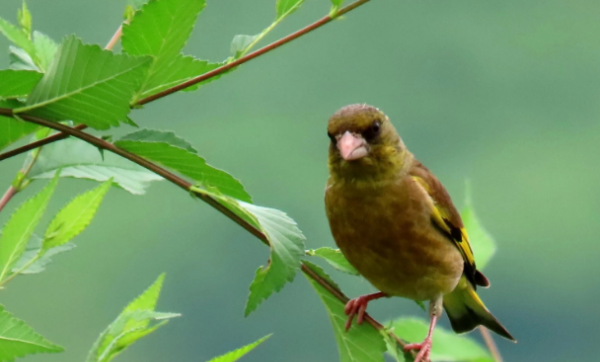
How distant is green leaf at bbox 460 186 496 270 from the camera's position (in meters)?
2.24

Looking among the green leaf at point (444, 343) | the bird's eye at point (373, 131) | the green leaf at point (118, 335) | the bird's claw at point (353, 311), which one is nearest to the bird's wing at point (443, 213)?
the bird's eye at point (373, 131)

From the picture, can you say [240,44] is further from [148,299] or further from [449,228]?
[449,228]

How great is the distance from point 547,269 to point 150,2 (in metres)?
33.9

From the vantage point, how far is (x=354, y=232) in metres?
2.56

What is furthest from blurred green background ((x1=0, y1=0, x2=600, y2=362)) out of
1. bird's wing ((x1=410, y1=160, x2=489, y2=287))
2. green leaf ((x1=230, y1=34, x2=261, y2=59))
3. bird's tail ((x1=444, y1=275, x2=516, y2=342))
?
green leaf ((x1=230, y1=34, x2=261, y2=59))

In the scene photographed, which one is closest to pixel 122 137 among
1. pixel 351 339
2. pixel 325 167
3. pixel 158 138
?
pixel 158 138

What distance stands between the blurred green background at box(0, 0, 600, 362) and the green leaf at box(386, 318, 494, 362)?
20580mm

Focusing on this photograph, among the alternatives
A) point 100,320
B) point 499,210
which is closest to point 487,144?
point 499,210

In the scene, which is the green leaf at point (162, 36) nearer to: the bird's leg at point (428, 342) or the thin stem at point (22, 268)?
the thin stem at point (22, 268)

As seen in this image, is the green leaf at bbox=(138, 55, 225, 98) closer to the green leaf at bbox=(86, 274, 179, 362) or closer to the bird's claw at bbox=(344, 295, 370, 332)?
the green leaf at bbox=(86, 274, 179, 362)

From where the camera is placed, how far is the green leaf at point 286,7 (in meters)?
1.46

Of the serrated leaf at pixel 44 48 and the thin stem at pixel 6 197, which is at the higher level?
the serrated leaf at pixel 44 48

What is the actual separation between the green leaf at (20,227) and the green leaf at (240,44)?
0.33m

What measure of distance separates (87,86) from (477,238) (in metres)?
1.25
